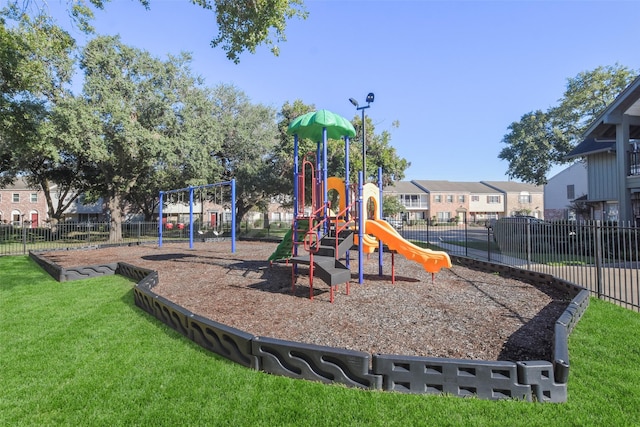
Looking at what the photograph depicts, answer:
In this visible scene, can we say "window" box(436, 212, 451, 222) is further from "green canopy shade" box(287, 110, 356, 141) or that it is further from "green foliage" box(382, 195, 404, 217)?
"green canopy shade" box(287, 110, 356, 141)

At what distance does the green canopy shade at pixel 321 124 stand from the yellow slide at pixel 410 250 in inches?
110

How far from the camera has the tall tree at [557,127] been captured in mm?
27656

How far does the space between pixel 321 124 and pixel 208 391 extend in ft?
23.2

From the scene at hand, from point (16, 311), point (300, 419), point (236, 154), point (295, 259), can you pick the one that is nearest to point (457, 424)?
point (300, 419)

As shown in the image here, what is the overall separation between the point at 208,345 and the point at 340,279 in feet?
9.50

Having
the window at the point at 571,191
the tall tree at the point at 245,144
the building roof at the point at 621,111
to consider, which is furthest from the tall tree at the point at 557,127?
the tall tree at the point at 245,144

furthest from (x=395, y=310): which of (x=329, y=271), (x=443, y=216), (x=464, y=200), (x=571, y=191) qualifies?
(x=464, y=200)

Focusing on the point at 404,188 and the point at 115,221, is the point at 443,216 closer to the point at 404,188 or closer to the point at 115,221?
the point at 404,188

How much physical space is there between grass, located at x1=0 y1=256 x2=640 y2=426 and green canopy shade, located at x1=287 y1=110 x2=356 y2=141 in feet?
20.1

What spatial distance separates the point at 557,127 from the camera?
29.8m

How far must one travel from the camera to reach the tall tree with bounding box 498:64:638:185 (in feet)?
90.7

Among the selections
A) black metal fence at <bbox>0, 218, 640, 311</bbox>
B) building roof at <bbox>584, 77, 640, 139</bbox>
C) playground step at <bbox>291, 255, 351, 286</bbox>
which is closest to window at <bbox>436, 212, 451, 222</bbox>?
black metal fence at <bbox>0, 218, 640, 311</bbox>

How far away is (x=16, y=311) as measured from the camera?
6.75m

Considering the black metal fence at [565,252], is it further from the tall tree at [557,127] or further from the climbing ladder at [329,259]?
the tall tree at [557,127]
